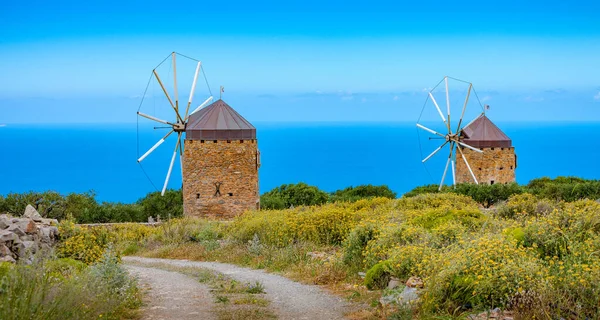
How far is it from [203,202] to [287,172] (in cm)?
13454

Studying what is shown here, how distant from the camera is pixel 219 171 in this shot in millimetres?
28641

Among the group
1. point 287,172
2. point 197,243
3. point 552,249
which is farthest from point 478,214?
point 287,172

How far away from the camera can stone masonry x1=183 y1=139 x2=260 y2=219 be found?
28641 mm

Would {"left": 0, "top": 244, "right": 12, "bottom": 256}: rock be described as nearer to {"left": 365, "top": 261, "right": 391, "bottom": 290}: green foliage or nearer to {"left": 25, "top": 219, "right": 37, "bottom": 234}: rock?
{"left": 25, "top": 219, "right": 37, "bottom": 234}: rock

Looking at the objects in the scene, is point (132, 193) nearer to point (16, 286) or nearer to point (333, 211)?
point (333, 211)

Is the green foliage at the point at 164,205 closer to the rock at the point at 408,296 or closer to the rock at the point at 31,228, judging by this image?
the rock at the point at 31,228

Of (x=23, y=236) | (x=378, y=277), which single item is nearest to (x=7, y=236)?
(x=23, y=236)

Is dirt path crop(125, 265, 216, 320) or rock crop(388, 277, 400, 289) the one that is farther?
rock crop(388, 277, 400, 289)

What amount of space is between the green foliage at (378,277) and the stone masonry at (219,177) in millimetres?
18327

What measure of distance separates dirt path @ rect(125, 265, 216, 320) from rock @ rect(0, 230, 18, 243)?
210cm

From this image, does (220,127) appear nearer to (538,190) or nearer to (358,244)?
(538,190)

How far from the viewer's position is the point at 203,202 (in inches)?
1131

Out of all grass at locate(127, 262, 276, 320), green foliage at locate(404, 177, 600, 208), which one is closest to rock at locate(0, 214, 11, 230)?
grass at locate(127, 262, 276, 320)

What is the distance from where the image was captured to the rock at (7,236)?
10.2 m
